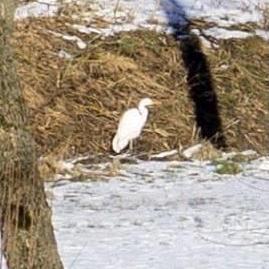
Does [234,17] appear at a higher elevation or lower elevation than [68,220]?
higher

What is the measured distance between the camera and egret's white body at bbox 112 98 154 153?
10416mm

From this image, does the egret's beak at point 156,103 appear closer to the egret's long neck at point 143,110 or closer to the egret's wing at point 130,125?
the egret's long neck at point 143,110

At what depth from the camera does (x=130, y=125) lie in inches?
415

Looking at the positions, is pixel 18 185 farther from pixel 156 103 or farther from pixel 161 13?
pixel 161 13

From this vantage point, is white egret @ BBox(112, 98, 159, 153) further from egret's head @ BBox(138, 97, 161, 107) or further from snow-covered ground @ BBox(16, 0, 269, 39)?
snow-covered ground @ BBox(16, 0, 269, 39)

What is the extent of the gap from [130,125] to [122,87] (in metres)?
1.37

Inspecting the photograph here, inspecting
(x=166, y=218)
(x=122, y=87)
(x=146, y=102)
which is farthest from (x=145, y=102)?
(x=166, y=218)

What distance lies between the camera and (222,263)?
6957 mm

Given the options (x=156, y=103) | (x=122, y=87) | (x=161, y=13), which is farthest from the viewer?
(x=161, y=13)

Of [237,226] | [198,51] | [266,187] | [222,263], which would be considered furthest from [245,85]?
[222,263]

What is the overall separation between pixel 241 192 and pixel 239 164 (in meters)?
0.97

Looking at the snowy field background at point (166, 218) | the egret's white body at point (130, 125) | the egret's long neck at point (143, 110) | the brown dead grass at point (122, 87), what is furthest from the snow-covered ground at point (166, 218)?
the brown dead grass at point (122, 87)

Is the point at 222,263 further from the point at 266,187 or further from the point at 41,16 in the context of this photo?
the point at 41,16

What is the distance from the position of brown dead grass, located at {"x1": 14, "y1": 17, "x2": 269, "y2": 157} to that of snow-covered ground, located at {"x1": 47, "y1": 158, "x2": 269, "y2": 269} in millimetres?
847
